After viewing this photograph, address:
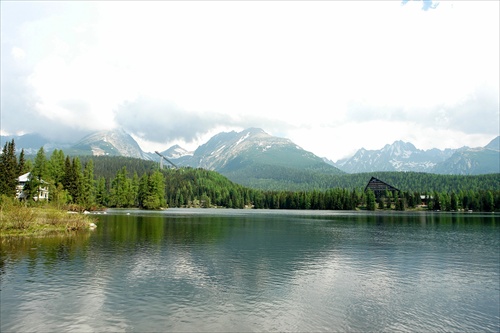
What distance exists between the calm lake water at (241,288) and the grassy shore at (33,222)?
6341 mm

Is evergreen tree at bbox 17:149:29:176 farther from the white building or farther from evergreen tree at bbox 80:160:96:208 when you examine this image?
evergreen tree at bbox 80:160:96:208

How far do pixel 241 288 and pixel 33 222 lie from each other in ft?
154

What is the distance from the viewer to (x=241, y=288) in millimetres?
29219

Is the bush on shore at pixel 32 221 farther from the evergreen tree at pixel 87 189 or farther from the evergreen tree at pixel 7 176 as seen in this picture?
the evergreen tree at pixel 87 189

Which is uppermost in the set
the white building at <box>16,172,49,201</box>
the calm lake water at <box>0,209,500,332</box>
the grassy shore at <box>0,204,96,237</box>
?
the white building at <box>16,172,49,201</box>

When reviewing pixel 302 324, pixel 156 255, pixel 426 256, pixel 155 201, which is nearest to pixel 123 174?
pixel 155 201

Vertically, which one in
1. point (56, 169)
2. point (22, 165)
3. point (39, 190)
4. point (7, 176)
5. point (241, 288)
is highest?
point (22, 165)

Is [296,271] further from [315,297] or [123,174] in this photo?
[123,174]

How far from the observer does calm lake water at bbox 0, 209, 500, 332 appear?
21688 mm

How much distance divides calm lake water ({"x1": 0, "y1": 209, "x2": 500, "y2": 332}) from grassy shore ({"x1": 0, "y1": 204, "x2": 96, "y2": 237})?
6.34m

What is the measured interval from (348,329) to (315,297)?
21.4 feet

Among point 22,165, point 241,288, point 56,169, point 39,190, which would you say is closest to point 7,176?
point 39,190

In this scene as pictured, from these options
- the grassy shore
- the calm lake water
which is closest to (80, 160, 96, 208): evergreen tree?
the grassy shore

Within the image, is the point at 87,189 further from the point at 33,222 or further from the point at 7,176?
the point at 33,222
